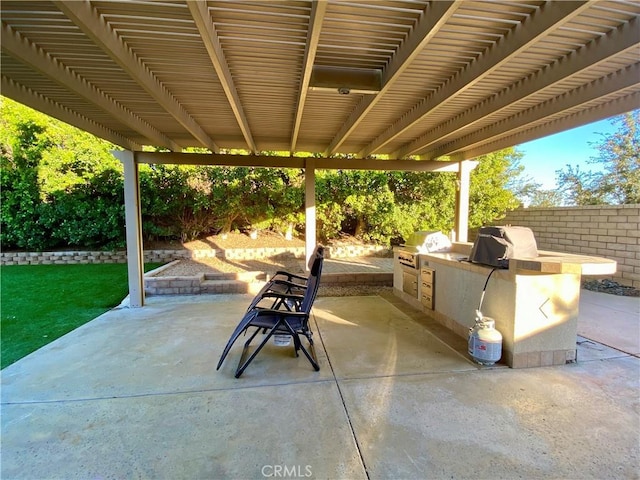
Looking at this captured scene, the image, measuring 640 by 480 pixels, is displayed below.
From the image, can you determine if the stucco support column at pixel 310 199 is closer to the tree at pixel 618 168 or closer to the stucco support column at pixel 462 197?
the stucco support column at pixel 462 197

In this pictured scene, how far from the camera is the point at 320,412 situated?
212cm

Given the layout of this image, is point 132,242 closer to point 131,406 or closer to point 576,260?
point 131,406

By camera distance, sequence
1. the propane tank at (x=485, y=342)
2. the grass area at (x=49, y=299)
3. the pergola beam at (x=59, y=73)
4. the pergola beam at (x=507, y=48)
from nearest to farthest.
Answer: the pergola beam at (x=507, y=48) < the pergola beam at (x=59, y=73) < the propane tank at (x=485, y=342) < the grass area at (x=49, y=299)

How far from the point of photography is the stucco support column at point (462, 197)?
585 cm

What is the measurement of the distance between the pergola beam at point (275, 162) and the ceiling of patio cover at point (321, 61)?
2.12ft

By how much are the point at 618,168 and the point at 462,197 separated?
796cm

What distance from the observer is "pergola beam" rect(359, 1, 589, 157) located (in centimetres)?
192

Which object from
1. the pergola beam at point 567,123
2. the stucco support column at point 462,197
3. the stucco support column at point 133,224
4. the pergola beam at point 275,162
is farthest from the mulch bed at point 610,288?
the stucco support column at point 133,224

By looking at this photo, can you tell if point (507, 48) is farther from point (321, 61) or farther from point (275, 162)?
point (275, 162)

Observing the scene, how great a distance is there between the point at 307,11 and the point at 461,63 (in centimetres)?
156

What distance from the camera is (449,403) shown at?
2.22 meters

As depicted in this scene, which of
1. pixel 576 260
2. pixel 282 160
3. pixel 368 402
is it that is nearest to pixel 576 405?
pixel 576 260

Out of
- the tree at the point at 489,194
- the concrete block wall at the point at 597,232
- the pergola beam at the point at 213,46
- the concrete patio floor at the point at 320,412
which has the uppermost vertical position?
the pergola beam at the point at 213,46

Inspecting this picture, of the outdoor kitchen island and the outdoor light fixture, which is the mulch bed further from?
the outdoor light fixture
